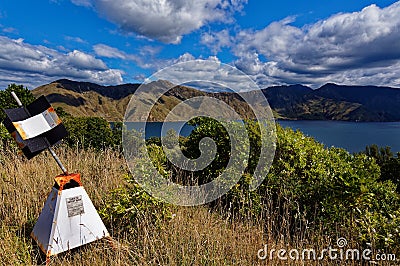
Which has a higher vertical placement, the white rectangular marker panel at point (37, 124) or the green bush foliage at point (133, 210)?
the white rectangular marker panel at point (37, 124)

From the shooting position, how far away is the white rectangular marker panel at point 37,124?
246 centimetres

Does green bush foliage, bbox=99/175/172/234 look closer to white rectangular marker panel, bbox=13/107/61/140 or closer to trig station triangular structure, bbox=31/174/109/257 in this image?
trig station triangular structure, bbox=31/174/109/257

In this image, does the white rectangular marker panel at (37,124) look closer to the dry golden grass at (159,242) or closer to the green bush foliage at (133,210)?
the green bush foliage at (133,210)

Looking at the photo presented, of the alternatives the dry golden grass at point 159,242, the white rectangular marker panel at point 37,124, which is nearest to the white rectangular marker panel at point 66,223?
the dry golden grass at point 159,242

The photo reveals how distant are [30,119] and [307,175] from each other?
14.0 ft

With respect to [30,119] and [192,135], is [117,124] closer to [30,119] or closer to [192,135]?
[192,135]

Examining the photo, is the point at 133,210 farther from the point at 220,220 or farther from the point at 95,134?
the point at 95,134

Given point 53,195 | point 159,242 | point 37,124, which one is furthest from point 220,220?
point 37,124

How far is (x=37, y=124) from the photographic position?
2.59m

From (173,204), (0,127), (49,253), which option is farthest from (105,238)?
(0,127)

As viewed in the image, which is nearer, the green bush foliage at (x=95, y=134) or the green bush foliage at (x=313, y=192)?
the green bush foliage at (x=313, y=192)

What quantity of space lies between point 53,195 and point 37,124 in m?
0.81

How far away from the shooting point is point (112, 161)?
566cm

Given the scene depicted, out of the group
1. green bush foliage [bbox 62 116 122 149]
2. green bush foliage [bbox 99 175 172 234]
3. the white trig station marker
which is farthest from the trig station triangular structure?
green bush foliage [bbox 62 116 122 149]
